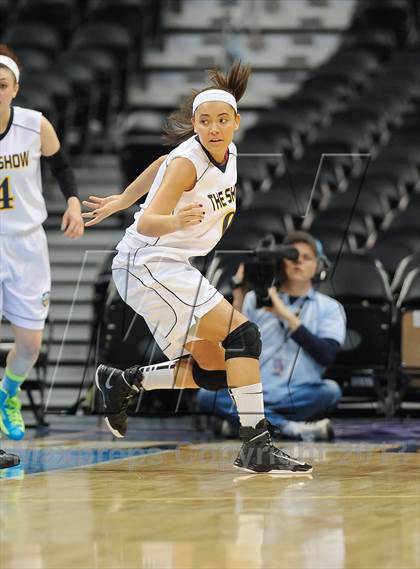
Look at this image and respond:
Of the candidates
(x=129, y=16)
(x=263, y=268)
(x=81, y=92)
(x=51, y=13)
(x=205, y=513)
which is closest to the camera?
(x=205, y=513)

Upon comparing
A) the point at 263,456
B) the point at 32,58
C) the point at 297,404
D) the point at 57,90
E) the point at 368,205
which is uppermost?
the point at 32,58

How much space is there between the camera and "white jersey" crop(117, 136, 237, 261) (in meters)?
5.00

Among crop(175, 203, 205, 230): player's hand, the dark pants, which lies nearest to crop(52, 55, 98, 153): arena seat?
the dark pants

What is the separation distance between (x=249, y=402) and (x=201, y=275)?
538 mm

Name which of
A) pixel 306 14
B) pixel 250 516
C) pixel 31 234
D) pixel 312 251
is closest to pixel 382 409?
pixel 312 251

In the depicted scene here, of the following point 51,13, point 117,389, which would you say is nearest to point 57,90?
point 51,13

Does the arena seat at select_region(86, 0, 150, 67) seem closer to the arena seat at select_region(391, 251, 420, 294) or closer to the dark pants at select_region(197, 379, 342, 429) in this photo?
the arena seat at select_region(391, 251, 420, 294)

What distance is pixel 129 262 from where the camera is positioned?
5184 millimetres

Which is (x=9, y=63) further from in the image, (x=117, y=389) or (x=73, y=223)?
(x=117, y=389)

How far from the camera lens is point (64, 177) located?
5.88 metres

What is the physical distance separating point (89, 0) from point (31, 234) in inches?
448

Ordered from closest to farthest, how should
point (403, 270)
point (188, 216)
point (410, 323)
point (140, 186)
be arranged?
point (188, 216) → point (140, 186) → point (410, 323) → point (403, 270)

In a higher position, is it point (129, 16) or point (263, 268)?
point (129, 16)

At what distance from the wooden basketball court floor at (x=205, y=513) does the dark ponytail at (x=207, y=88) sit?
1.42 metres
